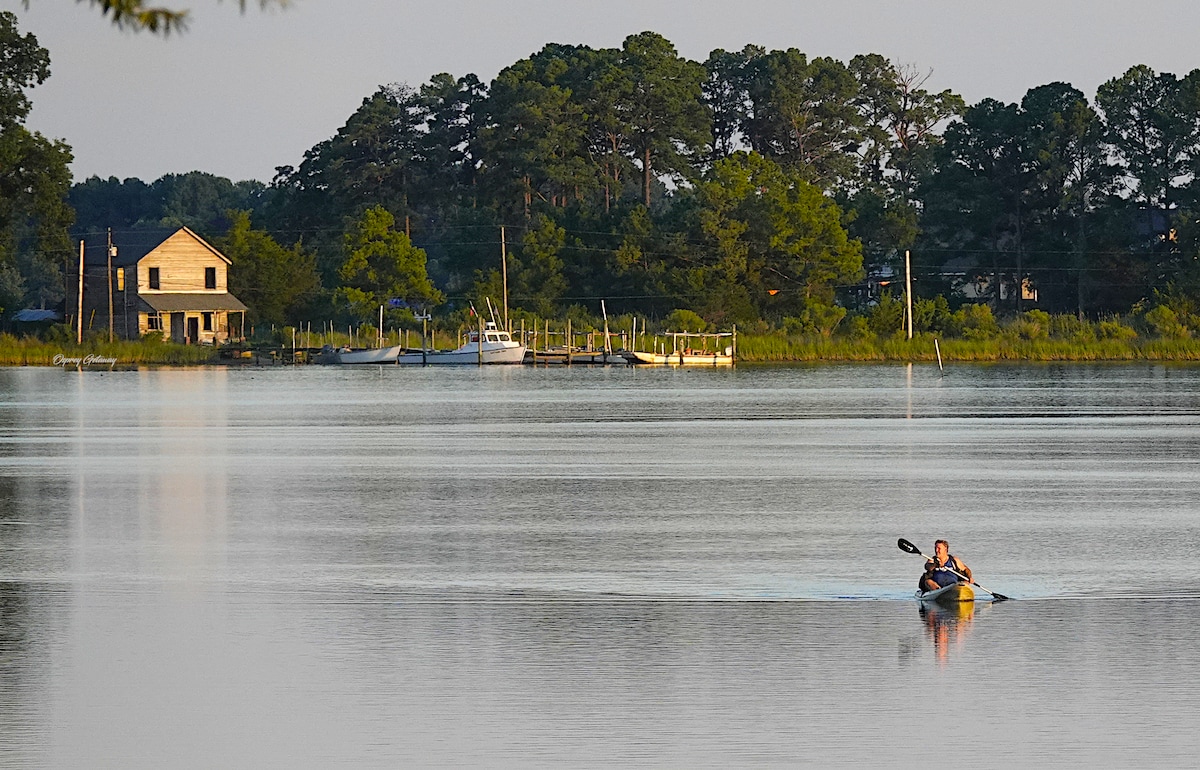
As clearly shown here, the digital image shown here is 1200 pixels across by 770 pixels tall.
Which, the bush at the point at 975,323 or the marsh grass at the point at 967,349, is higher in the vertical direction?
the bush at the point at 975,323

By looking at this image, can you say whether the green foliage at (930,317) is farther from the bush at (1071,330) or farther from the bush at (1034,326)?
the bush at (1071,330)

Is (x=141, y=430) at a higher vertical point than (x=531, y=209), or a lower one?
lower

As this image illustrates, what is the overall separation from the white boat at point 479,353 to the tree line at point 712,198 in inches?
209

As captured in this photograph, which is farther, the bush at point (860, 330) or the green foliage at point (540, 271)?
the green foliage at point (540, 271)

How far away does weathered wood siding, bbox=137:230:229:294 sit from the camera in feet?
375

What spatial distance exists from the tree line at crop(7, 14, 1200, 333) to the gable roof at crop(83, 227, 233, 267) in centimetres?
273

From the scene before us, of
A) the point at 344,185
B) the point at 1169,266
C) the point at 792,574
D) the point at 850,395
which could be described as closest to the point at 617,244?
the point at 344,185

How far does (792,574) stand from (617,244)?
102 metres

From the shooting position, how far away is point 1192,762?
41.3 ft

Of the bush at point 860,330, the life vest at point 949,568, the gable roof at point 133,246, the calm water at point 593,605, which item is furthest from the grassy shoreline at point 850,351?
the life vest at point 949,568

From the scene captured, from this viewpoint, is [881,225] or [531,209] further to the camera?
[531,209]

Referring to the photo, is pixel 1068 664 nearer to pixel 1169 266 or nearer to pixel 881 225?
pixel 1169 266

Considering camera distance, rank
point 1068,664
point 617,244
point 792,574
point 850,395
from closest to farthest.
Answer: point 1068,664 → point 792,574 → point 850,395 → point 617,244

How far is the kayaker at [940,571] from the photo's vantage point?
19.1 m
